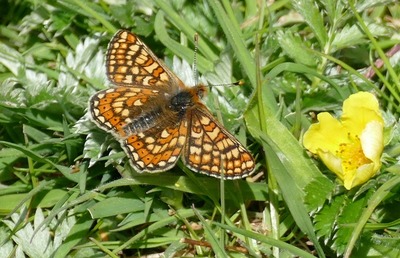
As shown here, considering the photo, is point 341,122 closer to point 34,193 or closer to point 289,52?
point 289,52

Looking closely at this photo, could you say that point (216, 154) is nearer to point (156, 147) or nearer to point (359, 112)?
point (156, 147)

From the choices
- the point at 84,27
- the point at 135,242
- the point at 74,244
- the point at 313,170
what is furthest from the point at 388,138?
the point at 84,27

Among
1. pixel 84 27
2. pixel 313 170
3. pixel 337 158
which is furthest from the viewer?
pixel 84 27

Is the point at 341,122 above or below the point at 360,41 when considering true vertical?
below

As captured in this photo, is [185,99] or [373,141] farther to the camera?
[185,99]

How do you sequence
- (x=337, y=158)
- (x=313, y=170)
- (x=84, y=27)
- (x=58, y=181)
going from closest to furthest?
1. (x=337, y=158)
2. (x=313, y=170)
3. (x=58, y=181)
4. (x=84, y=27)

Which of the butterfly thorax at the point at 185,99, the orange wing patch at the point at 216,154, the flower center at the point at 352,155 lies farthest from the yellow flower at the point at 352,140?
the butterfly thorax at the point at 185,99

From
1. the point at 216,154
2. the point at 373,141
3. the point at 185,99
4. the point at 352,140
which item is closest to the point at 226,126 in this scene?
the point at 185,99
